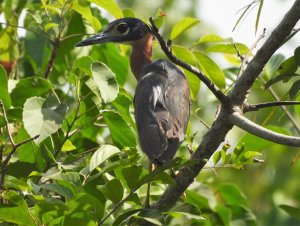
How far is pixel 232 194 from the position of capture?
12.8 feet

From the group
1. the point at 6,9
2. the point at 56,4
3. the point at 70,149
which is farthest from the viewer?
the point at 6,9

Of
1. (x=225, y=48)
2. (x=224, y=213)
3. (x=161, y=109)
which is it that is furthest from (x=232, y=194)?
(x=225, y=48)

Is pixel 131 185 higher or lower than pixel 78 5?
lower

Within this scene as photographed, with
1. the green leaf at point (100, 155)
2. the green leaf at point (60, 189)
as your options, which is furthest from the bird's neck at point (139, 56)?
the green leaf at point (60, 189)

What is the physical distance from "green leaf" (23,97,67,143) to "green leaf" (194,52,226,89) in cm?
101

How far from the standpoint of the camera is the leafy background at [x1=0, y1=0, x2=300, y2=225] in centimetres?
265

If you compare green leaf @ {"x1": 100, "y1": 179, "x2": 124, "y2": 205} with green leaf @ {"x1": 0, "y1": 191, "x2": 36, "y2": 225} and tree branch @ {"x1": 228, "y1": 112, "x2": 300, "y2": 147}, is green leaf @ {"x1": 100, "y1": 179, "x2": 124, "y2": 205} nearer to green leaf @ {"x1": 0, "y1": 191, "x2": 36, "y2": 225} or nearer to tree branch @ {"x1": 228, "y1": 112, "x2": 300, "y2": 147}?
green leaf @ {"x1": 0, "y1": 191, "x2": 36, "y2": 225}

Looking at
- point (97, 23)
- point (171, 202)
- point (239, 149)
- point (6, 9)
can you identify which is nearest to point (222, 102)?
point (239, 149)

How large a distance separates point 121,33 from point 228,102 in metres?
1.73

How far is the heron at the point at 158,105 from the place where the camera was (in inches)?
130

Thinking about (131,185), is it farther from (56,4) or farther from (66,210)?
(56,4)

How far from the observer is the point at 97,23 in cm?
369

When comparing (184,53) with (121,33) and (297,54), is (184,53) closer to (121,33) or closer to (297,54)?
(297,54)

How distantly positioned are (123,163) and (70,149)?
68 cm
